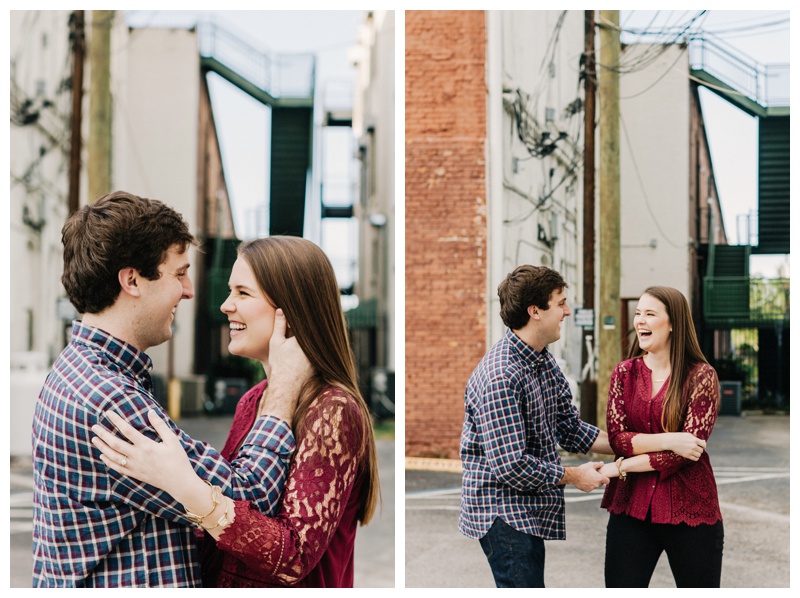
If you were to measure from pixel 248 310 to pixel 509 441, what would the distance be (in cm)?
101

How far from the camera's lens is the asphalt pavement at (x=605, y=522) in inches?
126

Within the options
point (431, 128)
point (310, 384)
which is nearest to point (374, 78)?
point (431, 128)

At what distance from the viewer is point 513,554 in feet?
8.43

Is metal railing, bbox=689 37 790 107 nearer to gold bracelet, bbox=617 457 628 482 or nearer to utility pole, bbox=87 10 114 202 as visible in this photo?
gold bracelet, bbox=617 457 628 482

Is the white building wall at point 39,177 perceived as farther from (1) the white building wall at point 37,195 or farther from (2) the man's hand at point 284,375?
(2) the man's hand at point 284,375

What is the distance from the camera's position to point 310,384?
1.79m

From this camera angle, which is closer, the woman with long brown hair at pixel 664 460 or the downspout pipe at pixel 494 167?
the woman with long brown hair at pixel 664 460

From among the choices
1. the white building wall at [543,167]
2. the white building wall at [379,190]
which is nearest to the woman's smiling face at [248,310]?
the white building wall at [543,167]

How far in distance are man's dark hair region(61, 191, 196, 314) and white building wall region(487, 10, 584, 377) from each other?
1.79 meters

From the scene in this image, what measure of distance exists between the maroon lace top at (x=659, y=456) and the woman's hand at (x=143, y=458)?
171cm

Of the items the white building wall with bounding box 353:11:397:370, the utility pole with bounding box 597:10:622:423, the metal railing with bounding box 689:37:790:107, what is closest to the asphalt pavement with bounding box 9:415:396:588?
the utility pole with bounding box 597:10:622:423

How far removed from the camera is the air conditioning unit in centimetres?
747
